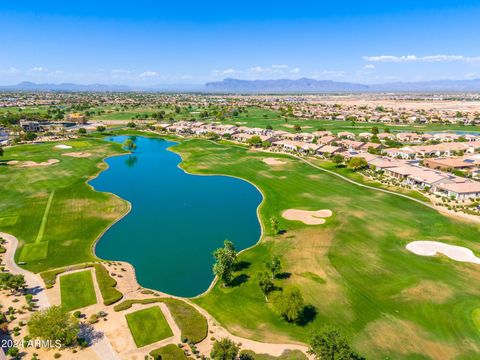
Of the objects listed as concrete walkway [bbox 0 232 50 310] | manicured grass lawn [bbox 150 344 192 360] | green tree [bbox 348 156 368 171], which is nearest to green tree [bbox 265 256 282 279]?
manicured grass lawn [bbox 150 344 192 360]

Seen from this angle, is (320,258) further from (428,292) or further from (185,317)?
(185,317)

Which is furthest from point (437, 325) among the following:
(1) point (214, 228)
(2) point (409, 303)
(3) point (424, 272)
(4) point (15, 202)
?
(4) point (15, 202)

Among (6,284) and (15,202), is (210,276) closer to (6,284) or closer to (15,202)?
(6,284)

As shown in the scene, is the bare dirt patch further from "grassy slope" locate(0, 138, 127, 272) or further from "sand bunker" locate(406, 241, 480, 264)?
"grassy slope" locate(0, 138, 127, 272)

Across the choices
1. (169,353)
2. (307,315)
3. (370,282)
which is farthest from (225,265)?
(370,282)

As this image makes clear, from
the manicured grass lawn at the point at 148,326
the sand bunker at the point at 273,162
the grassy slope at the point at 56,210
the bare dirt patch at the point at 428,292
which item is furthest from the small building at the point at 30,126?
the bare dirt patch at the point at 428,292

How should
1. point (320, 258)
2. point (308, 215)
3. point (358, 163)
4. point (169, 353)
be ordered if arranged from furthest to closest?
point (358, 163) < point (308, 215) < point (320, 258) < point (169, 353)
